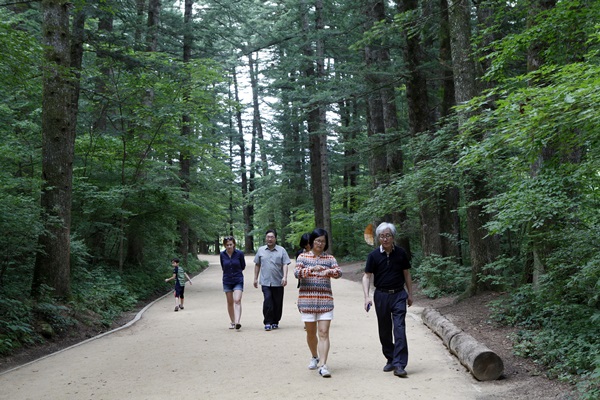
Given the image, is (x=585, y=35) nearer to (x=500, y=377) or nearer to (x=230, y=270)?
(x=500, y=377)

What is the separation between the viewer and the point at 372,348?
8.23 metres

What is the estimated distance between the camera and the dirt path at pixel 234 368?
19.4ft

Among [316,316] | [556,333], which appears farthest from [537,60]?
[316,316]

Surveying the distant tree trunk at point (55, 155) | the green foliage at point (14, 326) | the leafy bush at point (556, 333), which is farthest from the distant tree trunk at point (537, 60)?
the distant tree trunk at point (55, 155)

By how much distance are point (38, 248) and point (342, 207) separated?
23.6 metres

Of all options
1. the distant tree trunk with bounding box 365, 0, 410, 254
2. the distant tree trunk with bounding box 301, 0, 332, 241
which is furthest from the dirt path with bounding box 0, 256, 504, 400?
the distant tree trunk with bounding box 301, 0, 332, 241

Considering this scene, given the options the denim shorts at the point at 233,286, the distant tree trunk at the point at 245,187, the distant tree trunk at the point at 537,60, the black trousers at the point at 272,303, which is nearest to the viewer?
the distant tree trunk at the point at 537,60

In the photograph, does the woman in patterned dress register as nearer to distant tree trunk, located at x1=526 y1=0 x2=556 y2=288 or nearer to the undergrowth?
distant tree trunk, located at x1=526 y1=0 x2=556 y2=288

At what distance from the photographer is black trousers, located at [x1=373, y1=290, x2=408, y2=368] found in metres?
6.50

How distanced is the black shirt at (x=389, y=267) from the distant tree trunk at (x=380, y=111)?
8967 millimetres

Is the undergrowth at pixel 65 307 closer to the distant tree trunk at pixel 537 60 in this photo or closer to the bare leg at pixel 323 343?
the bare leg at pixel 323 343

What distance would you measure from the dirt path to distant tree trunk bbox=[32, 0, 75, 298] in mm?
1871

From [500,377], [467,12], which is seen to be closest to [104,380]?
[500,377]

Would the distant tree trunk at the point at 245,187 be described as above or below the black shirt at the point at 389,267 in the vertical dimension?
above
